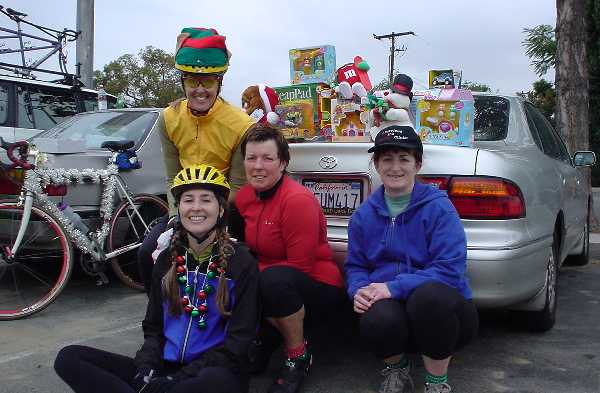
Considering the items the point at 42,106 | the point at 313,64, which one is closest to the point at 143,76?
the point at 42,106

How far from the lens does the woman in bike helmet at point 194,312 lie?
229 centimetres

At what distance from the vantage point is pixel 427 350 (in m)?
2.52

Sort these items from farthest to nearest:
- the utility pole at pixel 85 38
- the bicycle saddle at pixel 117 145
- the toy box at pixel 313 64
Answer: the utility pole at pixel 85 38
the bicycle saddle at pixel 117 145
the toy box at pixel 313 64

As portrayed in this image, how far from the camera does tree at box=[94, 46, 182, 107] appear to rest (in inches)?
1405

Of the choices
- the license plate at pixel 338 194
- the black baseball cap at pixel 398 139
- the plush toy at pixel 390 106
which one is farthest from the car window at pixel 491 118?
the black baseball cap at pixel 398 139

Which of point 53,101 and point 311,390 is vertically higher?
point 53,101

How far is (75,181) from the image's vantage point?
4.53m

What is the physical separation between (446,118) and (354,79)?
702 mm

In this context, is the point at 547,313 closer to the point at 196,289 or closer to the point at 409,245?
the point at 409,245

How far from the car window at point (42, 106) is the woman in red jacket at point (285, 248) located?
5.37 meters

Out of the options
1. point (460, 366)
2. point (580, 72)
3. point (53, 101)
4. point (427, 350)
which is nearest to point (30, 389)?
point (427, 350)

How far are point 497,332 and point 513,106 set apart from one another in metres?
1.46

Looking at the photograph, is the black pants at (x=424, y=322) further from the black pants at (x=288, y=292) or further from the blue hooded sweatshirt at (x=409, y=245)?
the black pants at (x=288, y=292)

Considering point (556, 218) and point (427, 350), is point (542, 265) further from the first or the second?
point (427, 350)
